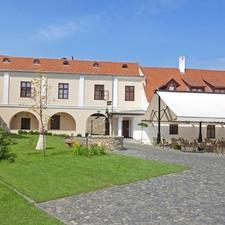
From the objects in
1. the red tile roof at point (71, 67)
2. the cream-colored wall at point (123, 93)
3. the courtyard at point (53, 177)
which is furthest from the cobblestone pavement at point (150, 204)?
the red tile roof at point (71, 67)

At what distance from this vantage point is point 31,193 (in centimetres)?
1059

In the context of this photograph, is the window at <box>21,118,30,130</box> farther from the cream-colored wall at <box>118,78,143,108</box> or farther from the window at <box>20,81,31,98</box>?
the cream-colored wall at <box>118,78,143,108</box>

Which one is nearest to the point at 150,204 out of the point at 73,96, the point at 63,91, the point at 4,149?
the point at 4,149

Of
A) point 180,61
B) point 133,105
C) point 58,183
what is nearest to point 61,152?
point 58,183

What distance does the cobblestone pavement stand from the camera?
8039mm

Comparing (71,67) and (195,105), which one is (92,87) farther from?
(195,105)

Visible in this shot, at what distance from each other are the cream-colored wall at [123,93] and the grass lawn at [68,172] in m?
22.4

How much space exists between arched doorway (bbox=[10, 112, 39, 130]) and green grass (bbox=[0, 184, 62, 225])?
3109 centimetres

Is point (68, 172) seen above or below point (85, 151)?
below

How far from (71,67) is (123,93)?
562 cm

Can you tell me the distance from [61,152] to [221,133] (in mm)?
19231

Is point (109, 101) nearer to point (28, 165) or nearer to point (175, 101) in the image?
point (175, 101)

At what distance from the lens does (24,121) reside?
4088cm

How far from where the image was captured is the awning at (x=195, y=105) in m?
25.1
